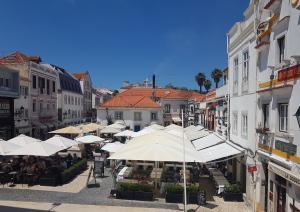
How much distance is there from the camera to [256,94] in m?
15.1

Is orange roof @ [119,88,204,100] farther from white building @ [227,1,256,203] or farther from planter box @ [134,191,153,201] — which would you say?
planter box @ [134,191,153,201]

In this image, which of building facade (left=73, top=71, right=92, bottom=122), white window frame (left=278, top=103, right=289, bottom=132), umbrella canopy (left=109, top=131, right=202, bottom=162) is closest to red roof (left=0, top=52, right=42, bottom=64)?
building facade (left=73, top=71, right=92, bottom=122)

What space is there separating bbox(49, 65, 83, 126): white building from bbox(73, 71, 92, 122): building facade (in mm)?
2397

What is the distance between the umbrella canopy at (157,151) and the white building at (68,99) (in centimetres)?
3870

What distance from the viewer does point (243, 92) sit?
A: 1769 cm

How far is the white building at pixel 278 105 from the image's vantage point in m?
10.7

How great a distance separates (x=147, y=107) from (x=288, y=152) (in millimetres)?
42950

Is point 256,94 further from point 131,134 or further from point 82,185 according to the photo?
point 131,134

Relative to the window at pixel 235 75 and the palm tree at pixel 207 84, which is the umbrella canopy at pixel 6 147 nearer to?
the window at pixel 235 75

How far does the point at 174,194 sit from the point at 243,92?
6.56m

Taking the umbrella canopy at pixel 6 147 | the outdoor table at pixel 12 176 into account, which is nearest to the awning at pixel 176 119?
the umbrella canopy at pixel 6 147

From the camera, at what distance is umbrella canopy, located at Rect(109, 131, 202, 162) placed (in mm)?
14167

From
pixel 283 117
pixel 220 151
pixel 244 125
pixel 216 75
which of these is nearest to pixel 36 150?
pixel 220 151

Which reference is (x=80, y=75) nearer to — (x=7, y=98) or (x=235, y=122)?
(x=7, y=98)
